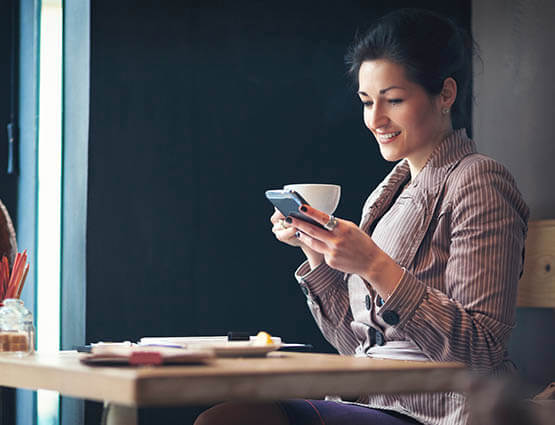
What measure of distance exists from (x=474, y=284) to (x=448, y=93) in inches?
19.9

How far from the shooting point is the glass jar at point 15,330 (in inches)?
52.0

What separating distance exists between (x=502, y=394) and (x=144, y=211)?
1884 mm

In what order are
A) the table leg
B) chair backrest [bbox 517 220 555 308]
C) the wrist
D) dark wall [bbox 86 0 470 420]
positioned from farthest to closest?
dark wall [bbox 86 0 470 420] → chair backrest [bbox 517 220 555 308] → the wrist → the table leg

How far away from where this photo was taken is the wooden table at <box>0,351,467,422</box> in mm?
893

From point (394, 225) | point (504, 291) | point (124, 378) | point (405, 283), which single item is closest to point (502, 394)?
point (124, 378)

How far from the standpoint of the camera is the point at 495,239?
158cm

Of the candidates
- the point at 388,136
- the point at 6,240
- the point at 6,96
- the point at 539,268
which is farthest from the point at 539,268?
the point at 6,96

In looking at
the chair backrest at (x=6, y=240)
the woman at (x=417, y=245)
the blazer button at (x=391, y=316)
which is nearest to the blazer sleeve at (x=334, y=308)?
the woman at (x=417, y=245)

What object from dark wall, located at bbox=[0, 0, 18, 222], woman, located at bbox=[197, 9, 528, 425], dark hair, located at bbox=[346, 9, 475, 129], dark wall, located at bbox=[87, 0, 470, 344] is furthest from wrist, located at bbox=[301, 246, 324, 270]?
dark wall, located at bbox=[0, 0, 18, 222]

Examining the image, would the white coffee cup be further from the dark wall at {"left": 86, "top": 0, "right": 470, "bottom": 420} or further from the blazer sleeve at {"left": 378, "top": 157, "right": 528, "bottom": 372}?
the dark wall at {"left": 86, "top": 0, "right": 470, "bottom": 420}

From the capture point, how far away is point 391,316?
4.82ft

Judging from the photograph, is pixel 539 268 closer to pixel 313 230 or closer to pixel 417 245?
pixel 417 245

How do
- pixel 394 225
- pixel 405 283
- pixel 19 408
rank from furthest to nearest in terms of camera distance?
pixel 19 408
pixel 394 225
pixel 405 283

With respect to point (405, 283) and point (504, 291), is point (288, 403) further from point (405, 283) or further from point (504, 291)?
point (504, 291)
